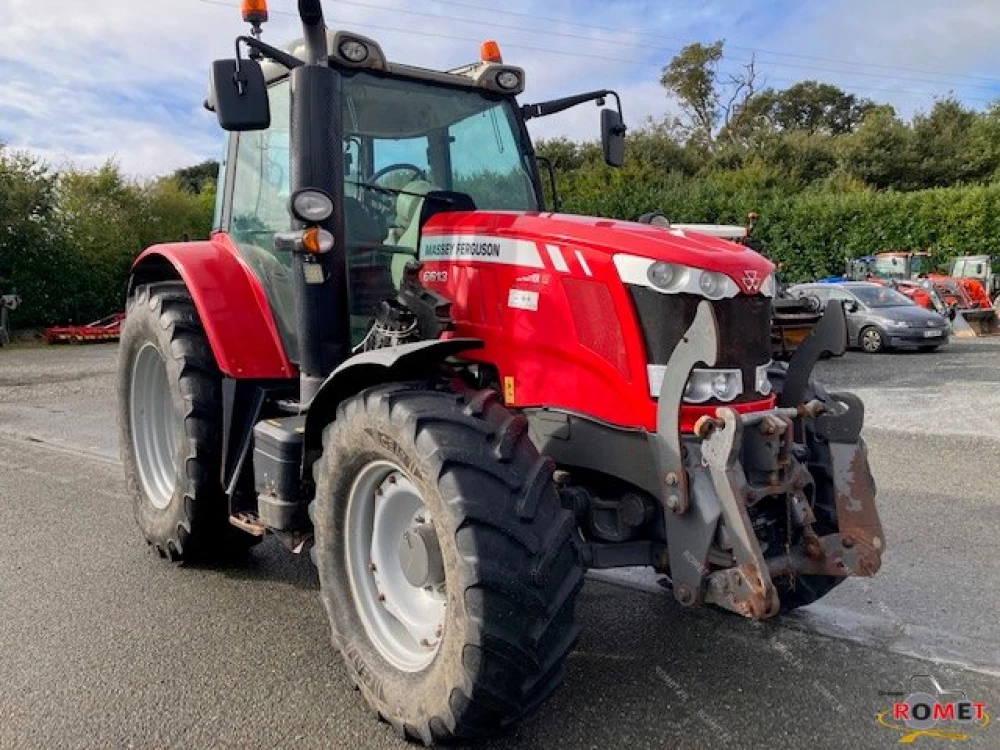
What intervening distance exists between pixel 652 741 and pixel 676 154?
3924 cm

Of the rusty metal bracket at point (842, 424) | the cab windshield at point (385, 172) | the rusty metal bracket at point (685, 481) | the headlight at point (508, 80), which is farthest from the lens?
the headlight at point (508, 80)

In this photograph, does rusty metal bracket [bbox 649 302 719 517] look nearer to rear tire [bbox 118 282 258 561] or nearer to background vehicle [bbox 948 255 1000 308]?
rear tire [bbox 118 282 258 561]

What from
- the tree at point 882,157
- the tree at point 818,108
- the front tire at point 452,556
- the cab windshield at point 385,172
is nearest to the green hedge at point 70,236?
the cab windshield at point 385,172

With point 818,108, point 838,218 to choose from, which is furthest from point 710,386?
point 818,108

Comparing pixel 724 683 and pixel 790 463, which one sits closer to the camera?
pixel 790 463

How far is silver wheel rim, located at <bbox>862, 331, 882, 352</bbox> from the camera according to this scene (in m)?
16.7

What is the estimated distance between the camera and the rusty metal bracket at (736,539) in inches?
102

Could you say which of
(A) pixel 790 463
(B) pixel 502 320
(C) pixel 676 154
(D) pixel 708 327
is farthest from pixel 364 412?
(C) pixel 676 154

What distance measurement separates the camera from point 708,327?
8.78 feet

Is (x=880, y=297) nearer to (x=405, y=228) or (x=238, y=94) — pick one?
(x=405, y=228)

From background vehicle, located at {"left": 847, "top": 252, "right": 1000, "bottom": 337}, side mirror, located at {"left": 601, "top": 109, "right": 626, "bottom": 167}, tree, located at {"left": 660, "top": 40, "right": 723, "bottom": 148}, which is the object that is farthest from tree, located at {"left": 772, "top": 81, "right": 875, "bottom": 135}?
side mirror, located at {"left": 601, "top": 109, "right": 626, "bottom": 167}

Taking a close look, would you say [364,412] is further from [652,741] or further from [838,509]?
[838,509]

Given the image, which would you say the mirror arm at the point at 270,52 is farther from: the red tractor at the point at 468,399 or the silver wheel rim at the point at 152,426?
the silver wheel rim at the point at 152,426

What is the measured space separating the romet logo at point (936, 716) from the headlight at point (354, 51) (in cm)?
323
